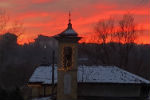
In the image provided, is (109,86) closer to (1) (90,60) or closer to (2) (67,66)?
(2) (67,66)

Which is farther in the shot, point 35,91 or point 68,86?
point 35,91

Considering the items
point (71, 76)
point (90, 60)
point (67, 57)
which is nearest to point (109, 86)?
point (71, 76)

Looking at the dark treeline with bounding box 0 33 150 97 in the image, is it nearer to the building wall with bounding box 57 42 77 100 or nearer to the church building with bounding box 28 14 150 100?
the church building with bounding box 28 14 150 100

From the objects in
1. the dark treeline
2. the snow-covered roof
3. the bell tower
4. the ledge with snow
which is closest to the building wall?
the bell tower

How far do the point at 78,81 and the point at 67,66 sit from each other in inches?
67.9

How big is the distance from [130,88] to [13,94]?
8585mm

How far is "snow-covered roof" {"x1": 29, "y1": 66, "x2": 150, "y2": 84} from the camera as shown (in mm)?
20812

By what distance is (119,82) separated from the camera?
67.4ft

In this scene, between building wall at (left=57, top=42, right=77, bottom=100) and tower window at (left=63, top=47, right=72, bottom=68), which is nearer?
building wall at (left=57, top=42, right=77, bottom=100)

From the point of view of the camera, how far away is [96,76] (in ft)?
70.6

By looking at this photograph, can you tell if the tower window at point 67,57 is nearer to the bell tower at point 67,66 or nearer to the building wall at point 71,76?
the bell tower at point 67,66

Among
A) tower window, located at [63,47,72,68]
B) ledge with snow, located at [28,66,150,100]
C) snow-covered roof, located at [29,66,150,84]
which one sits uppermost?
tower window, located at [63,47,72,68]

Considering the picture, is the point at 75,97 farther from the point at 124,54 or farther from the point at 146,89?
the point at 124,54

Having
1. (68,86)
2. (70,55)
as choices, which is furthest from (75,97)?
(70,55)
